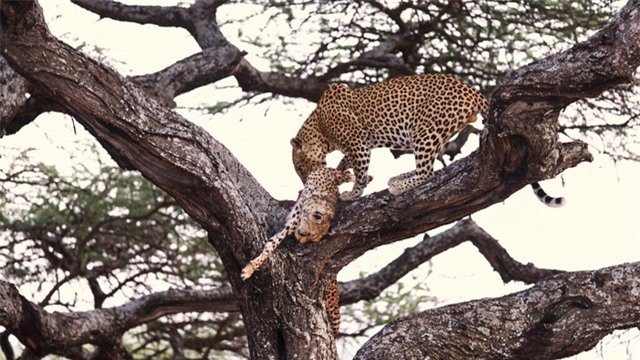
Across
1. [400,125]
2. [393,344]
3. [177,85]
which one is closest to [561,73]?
[400,125]

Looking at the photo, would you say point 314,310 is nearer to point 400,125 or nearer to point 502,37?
point 400,125

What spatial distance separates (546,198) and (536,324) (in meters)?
0.67

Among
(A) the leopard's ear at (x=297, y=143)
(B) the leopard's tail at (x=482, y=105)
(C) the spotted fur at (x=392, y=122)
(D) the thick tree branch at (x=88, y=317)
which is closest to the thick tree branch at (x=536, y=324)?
(C) the spotted fur at (x=392, y=122)

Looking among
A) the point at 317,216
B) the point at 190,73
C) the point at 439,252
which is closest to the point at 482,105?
the point at 317,216

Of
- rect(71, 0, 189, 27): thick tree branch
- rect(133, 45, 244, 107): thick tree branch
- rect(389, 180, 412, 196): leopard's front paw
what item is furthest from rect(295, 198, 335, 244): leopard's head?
rect(71, 0, 189, 27): thick tree branch

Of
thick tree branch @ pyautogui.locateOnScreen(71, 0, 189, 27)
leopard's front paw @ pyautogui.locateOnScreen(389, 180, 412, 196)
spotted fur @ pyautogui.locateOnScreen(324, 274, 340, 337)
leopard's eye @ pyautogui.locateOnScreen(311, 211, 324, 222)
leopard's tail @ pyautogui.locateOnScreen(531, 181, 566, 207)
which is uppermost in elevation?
thick tree branch @ pyautogui.locateOnScreen(71, 0, 189, 27)

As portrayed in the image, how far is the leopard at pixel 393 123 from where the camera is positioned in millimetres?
6043

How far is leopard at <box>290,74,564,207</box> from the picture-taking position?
6.04 m

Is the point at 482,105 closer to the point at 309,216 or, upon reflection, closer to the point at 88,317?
the point at 309,216

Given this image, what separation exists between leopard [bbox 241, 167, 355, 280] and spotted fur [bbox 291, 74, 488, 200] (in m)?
0.17

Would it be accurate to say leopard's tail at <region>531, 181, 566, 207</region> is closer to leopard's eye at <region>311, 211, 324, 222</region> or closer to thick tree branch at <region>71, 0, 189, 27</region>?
leopard's eye at <region>311, 211, 324, 222</region>

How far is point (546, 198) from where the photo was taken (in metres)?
6.11

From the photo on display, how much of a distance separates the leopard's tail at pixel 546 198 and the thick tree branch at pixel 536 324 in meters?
0.37

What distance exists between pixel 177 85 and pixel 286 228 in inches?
85.3
